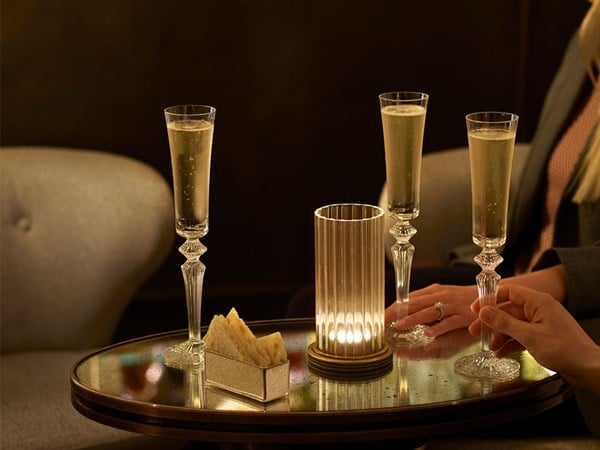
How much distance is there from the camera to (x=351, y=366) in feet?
5.18

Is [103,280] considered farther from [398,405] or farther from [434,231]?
[398,405]

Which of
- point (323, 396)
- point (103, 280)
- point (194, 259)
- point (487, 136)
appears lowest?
point (103, 280)

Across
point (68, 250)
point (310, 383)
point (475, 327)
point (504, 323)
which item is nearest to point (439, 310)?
point (475, 327)

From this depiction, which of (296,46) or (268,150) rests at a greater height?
(296,46)

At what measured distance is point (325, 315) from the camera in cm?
159

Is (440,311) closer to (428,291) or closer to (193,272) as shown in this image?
(428,291)

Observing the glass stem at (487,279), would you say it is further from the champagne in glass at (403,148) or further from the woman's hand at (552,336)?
the champagne in glass at (403,148)

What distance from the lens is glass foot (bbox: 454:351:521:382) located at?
1.58 m

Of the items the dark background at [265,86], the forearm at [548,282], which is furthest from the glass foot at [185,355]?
the dark background at [265,86]

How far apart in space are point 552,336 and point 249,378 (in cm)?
42

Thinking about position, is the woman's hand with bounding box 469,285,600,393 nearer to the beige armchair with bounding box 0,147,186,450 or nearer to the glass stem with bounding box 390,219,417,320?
the glass stem with bounding box 390,219,417,320

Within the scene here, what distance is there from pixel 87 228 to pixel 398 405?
1.20m

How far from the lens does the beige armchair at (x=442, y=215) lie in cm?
265

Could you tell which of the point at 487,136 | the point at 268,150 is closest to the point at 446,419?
the point at 487,136
